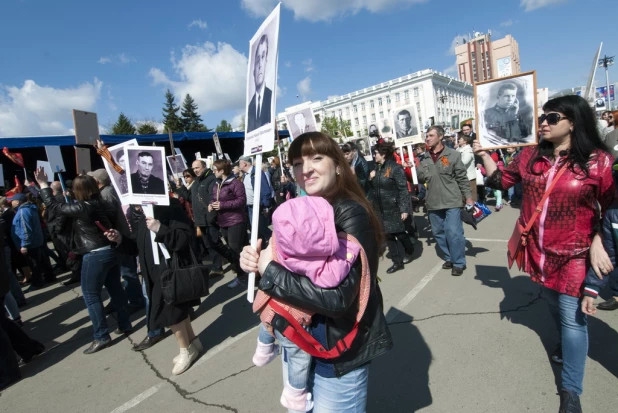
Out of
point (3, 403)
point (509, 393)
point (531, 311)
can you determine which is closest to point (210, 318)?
point (3, 403)

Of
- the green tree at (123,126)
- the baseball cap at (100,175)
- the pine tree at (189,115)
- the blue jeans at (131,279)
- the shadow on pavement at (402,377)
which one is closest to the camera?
the shadow on pavement at (402,377)

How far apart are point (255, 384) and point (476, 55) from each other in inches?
5366

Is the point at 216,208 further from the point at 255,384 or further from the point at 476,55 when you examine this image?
the point at 476,55

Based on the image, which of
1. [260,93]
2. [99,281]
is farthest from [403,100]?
[260,93]

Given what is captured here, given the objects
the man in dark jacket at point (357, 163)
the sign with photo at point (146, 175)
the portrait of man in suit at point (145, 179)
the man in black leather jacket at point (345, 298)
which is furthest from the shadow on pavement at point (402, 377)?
the man in dark jacket at point (357, 163)

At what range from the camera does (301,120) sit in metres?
5.91

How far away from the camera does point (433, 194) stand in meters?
4.91

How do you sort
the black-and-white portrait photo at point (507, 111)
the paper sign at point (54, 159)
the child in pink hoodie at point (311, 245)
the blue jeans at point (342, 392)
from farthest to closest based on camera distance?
the paper sign at point (54, 159) < the black-and-white portrait photo at point (507, 111) < the blue jeans at point (342, 392) < the child in pink hoodie at point (311, 245)

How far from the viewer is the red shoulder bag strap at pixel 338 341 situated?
1360 millimetres

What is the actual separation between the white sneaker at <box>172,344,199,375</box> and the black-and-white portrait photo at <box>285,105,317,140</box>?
12.4 ft

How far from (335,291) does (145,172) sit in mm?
2825

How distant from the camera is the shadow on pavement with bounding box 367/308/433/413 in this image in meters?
2.45

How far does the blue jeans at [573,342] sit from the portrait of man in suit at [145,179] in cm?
333

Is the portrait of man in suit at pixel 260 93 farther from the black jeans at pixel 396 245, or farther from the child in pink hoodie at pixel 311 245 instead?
the black jeans at pixel 396 245
